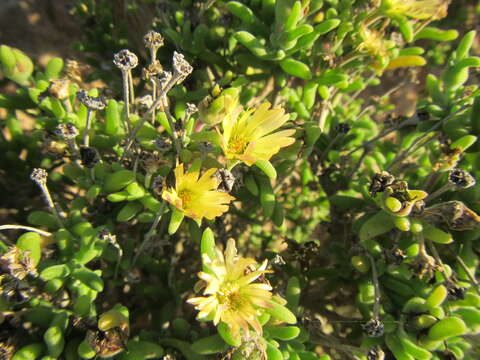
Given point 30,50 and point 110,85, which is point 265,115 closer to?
point 110,85

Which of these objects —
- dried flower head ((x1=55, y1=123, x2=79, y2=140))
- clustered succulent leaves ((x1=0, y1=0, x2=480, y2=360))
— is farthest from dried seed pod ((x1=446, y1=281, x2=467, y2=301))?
dried flower head ((x1=55, y1=123, x2=79, y2=140))

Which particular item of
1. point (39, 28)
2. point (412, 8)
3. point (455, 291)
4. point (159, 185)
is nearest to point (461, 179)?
point (455, 291)

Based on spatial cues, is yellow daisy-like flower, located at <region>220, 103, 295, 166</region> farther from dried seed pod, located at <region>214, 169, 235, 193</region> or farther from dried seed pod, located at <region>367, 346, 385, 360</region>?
dried seed pod, located at <region>367, 346, 385, 360</region>

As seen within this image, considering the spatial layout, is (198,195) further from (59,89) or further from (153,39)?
(59,89)

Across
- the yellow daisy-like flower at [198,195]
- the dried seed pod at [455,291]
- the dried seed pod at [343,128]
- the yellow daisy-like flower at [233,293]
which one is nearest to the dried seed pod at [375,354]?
the dried seed pod at [455,291]

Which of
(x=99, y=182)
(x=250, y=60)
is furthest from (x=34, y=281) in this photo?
(x=250, y=60)
